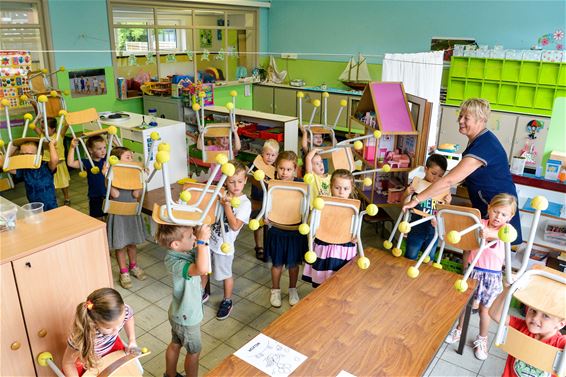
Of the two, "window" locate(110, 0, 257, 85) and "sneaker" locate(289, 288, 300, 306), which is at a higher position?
"window" locate(110, 0, 257, 85)

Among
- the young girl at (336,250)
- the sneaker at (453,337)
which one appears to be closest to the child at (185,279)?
the young girl at (336,250)

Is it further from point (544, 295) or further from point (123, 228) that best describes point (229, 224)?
point (544, 295)

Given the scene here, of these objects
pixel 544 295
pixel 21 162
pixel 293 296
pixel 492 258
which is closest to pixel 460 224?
pixel 492 258

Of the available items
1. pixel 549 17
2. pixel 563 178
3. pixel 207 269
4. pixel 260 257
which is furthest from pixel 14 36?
pixel 549 17

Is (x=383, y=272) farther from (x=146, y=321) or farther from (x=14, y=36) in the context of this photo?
(x=14, y=36)

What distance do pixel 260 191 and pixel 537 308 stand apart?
3.00m

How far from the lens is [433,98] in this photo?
24.7 ft

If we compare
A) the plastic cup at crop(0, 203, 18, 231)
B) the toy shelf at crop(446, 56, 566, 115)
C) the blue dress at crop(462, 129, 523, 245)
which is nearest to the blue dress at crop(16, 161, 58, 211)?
the plastic cup at crop(0, 203, 18, 231)

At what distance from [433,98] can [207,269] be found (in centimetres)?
615

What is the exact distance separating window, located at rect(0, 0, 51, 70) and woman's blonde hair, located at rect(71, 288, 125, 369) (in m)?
5.96

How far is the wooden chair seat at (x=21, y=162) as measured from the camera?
401cm

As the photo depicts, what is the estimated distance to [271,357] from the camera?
2191mm

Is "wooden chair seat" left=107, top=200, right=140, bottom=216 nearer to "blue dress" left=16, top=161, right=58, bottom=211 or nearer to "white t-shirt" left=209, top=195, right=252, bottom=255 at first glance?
"white t-shirt" left=209, top=195, right=252, bottom=255

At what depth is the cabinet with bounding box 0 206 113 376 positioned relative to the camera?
2322mm
